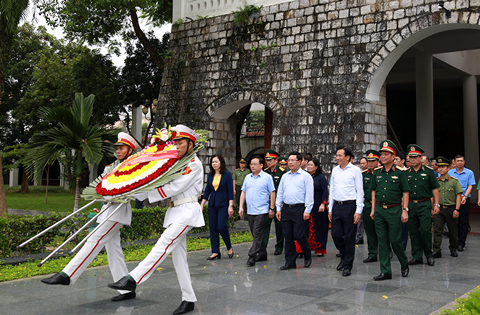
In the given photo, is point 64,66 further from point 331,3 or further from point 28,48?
point 331,3

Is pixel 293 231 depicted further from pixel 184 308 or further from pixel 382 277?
pixel 184 308

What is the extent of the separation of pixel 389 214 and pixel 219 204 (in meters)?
2.70

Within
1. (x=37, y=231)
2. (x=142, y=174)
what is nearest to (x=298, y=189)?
(x=142, y=174)

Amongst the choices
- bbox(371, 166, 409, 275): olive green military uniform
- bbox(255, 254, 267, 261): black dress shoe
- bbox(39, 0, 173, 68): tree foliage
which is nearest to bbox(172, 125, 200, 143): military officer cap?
bbox(371, 166, 409, 275): olive green military uniform

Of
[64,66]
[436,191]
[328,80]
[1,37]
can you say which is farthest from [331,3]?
[64,66]

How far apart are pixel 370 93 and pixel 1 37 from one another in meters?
9.28

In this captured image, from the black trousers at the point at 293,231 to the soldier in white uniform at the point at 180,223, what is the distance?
2.28 m

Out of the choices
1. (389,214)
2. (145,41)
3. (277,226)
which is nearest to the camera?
(389,214)

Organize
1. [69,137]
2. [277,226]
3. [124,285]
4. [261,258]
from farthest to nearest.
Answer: [69,137] → [277,226] → [261,258] → [124,285]

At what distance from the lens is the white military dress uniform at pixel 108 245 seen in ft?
16.3

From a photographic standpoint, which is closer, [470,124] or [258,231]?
[258,231]

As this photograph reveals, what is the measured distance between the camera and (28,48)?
30.8 m

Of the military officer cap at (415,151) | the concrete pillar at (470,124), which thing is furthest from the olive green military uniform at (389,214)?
the concrete pillar at (470,124)

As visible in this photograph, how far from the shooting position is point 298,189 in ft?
23.3
